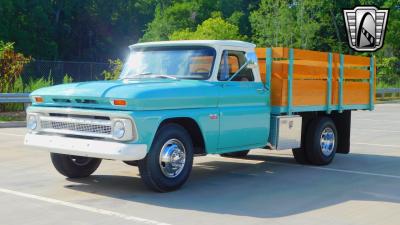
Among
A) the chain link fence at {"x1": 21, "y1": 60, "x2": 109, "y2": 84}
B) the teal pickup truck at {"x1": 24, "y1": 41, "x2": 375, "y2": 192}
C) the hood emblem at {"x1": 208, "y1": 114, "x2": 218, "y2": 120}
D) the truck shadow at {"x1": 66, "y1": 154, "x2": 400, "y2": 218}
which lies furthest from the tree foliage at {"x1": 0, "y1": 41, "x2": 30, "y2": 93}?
the hood emblem at {"x1": 208, "y1": 114, "x2": 218, "y2": 120}

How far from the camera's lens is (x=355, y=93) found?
38.5ft

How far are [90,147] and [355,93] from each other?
609 centimetres

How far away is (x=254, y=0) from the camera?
281 ft

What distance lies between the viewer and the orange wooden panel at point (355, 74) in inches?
452

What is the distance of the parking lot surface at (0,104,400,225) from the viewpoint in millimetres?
6672

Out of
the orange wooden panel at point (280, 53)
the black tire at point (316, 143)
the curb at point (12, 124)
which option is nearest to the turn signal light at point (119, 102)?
the orange wooden panel at point (280, 53)

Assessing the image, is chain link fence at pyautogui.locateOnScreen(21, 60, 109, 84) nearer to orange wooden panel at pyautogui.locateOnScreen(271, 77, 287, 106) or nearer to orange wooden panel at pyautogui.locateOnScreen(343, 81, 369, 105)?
orange wooden panel at pyautogui.locateOnScreen(343, 81, 369, 105)

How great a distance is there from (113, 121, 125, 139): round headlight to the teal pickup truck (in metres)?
0.01

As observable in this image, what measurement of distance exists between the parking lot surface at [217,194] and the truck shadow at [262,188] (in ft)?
0.04

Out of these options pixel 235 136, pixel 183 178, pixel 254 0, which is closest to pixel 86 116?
pixel 183 178

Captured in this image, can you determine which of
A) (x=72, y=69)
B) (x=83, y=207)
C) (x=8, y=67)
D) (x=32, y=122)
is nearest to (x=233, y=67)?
(x=32, y=122)

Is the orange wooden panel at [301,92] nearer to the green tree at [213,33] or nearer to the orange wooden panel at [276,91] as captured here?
the orange wooden panel at [276,91]

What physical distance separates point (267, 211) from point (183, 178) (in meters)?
1.51

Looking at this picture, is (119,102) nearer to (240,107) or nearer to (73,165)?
(73,165)
